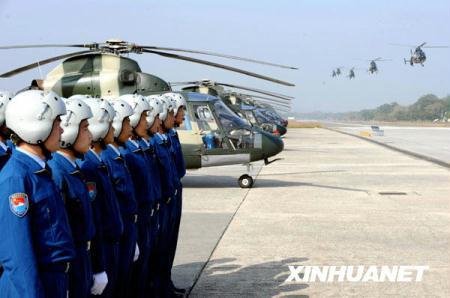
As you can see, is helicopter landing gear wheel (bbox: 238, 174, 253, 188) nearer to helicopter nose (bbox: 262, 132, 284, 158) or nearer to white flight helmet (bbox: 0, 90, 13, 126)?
helicopter nose (bbox: 262, 132, 284, 158)

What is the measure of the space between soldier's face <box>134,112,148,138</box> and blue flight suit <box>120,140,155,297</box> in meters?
0.33

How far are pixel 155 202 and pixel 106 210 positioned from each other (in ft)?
3.95

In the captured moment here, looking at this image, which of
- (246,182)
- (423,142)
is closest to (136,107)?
(246,182)

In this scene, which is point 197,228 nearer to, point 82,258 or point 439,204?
point 439,204

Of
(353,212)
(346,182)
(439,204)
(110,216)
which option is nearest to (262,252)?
(353,212)

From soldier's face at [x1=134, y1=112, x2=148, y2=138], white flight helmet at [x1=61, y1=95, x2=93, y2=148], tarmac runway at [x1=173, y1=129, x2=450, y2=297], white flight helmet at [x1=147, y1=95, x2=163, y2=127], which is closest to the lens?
white flight helmet at [x1=61, y1=95, x2=93, y2=148]

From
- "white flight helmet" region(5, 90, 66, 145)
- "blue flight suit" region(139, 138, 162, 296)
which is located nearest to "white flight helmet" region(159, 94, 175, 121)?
A: "blue flight suit" region(139, 138, 162, 296)

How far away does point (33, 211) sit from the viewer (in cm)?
296

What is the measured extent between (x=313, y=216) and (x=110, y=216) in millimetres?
6900

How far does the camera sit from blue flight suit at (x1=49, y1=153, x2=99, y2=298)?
10.8 ft

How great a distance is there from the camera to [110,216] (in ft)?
12.6

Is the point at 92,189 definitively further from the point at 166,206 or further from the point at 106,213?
the point at 166,206

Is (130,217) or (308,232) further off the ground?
(130,217)

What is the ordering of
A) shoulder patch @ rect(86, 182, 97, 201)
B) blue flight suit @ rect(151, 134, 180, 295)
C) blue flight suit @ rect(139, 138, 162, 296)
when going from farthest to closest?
blue flight suit @ rect(151, 134, 180, 295), blue flight suit @ rect(139, 138, 162, 296), shoulder patch @ rect(86, 182, 97, 201)
